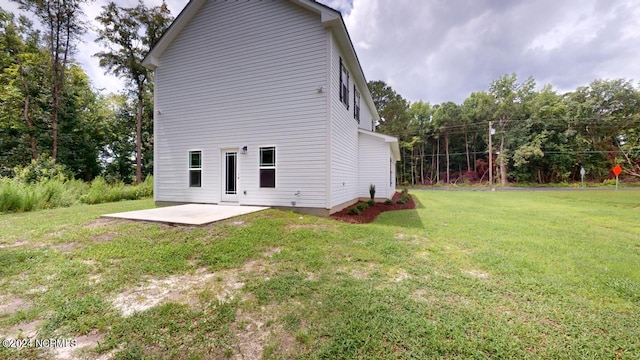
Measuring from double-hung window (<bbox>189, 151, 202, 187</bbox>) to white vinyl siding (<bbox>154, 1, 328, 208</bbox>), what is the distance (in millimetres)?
239

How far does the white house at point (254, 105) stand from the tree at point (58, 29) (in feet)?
34.6

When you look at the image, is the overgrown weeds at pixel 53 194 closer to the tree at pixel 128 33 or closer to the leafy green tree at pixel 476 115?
the tree at pixel 128 33

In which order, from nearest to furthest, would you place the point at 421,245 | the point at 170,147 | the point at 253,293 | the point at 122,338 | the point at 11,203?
the point at 122,338 → the point at 253,293 → the point at 421,245 → the point at 11,203 → the point at 170,147

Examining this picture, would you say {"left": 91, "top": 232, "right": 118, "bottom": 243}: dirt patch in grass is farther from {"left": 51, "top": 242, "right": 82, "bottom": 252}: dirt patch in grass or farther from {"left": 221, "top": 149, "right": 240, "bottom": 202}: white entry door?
{"left": 221, "top": 149, "right": 240, "bottom": 202}: white entry door

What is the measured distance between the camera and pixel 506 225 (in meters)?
6.41

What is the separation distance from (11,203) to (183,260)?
9.14 meters

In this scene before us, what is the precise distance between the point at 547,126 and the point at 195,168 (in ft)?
125

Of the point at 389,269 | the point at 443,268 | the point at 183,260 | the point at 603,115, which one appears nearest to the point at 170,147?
the point at 183,260

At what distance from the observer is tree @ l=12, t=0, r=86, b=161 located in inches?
521

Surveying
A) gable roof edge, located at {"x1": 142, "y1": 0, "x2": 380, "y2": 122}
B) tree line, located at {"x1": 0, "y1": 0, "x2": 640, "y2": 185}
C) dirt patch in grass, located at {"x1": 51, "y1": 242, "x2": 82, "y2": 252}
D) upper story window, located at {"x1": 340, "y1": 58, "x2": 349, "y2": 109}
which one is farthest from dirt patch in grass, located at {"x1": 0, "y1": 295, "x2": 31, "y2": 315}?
tree line, located at {"x1": 0, "y1": 0, "x2": 640, "y2": 185}

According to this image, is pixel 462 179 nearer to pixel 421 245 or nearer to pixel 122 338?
pixel 421 245

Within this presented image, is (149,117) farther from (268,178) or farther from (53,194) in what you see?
(268,178)

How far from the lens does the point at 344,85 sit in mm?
9078

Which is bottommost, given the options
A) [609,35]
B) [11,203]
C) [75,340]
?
[75,340]
